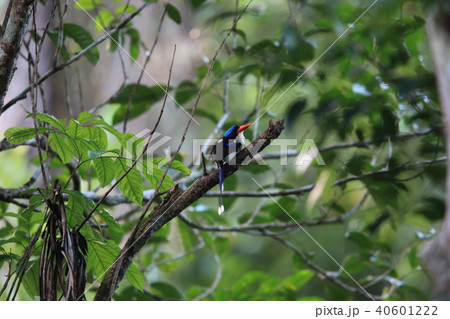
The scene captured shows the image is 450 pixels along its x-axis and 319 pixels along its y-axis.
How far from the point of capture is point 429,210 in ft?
3.25

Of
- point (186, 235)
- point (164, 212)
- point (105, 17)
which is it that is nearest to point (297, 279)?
point (186, 235)

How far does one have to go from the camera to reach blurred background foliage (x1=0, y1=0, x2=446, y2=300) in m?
1.07

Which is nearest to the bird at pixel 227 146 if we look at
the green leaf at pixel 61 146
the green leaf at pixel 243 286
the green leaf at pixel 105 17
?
the green leaf at pixel 61 146

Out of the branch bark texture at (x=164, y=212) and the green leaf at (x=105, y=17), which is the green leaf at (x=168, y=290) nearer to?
the branch bark texture at (x=164, y=212)

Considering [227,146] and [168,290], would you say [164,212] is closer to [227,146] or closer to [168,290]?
[227,146]

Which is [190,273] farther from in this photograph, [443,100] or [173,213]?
[443,100]

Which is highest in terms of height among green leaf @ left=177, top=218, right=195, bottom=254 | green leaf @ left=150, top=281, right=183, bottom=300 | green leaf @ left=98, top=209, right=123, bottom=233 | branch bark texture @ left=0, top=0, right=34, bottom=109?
branch bark texture @ left=0, top=0, right=34, bottom=109

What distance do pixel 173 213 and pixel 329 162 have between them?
0.54 m

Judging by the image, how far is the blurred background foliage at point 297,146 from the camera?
42.0 inches

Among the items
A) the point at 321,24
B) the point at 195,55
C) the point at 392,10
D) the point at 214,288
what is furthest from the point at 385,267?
the point at 195,55

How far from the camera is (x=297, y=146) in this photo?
222 centimetres

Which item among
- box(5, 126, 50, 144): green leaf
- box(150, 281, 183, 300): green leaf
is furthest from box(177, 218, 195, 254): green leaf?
box(5, 126, 50, 144): green leaf

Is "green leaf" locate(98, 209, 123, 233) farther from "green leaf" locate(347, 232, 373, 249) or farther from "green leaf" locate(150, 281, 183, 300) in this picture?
"green leaf" locate(347, 232, 373, 249)
